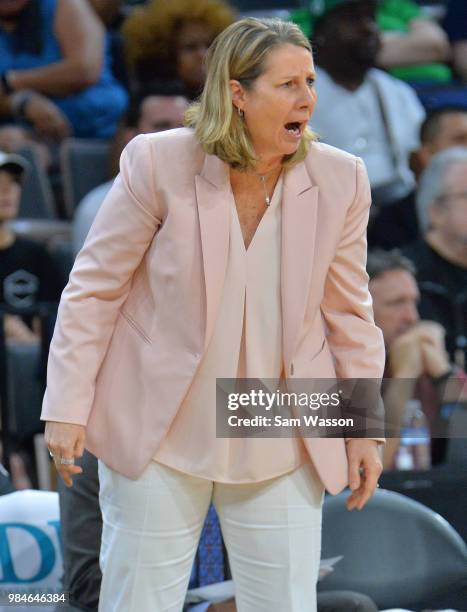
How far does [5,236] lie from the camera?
3.89 m

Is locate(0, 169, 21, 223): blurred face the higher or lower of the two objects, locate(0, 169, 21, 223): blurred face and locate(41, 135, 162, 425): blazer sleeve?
the higher

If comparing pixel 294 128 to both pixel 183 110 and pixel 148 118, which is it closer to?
pixel 183 110

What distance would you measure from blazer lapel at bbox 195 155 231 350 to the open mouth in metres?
0.12

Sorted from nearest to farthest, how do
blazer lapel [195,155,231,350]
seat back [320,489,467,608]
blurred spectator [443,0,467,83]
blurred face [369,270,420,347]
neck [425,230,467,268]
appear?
blazer lapel [195,155,231,350]
seat back [320,489,467,608]
blurred face [369,270,420,347]
neck [425,230,467,268]
blurred spectator [443,0,467,83]

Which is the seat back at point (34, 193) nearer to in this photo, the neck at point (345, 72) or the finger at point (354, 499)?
the neck at point (345, 72)

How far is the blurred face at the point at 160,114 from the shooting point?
4184 mm

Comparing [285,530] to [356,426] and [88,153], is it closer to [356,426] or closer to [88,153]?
[356,426]

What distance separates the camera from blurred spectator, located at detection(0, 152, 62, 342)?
386cm

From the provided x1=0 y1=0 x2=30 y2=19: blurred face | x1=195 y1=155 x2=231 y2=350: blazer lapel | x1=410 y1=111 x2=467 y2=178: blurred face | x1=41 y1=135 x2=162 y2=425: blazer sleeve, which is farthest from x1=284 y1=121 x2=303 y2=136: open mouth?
x1=0 y1=0 x2=30 y2=19: blurred face

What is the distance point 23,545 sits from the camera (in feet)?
8.07

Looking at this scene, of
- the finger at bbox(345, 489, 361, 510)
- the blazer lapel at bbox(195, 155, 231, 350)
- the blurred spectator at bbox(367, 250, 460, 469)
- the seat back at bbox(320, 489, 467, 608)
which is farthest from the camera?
the blurred spectator at bbox(367, 250, 460, 469)

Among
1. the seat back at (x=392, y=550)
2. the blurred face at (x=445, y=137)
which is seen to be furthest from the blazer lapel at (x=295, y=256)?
the blurred face at (x=445, y=137)

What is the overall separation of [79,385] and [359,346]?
48 centimetres

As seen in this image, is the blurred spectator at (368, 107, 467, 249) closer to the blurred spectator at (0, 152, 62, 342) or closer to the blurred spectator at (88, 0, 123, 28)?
A: the blurred spectator at (0, 152, 62, 342)
